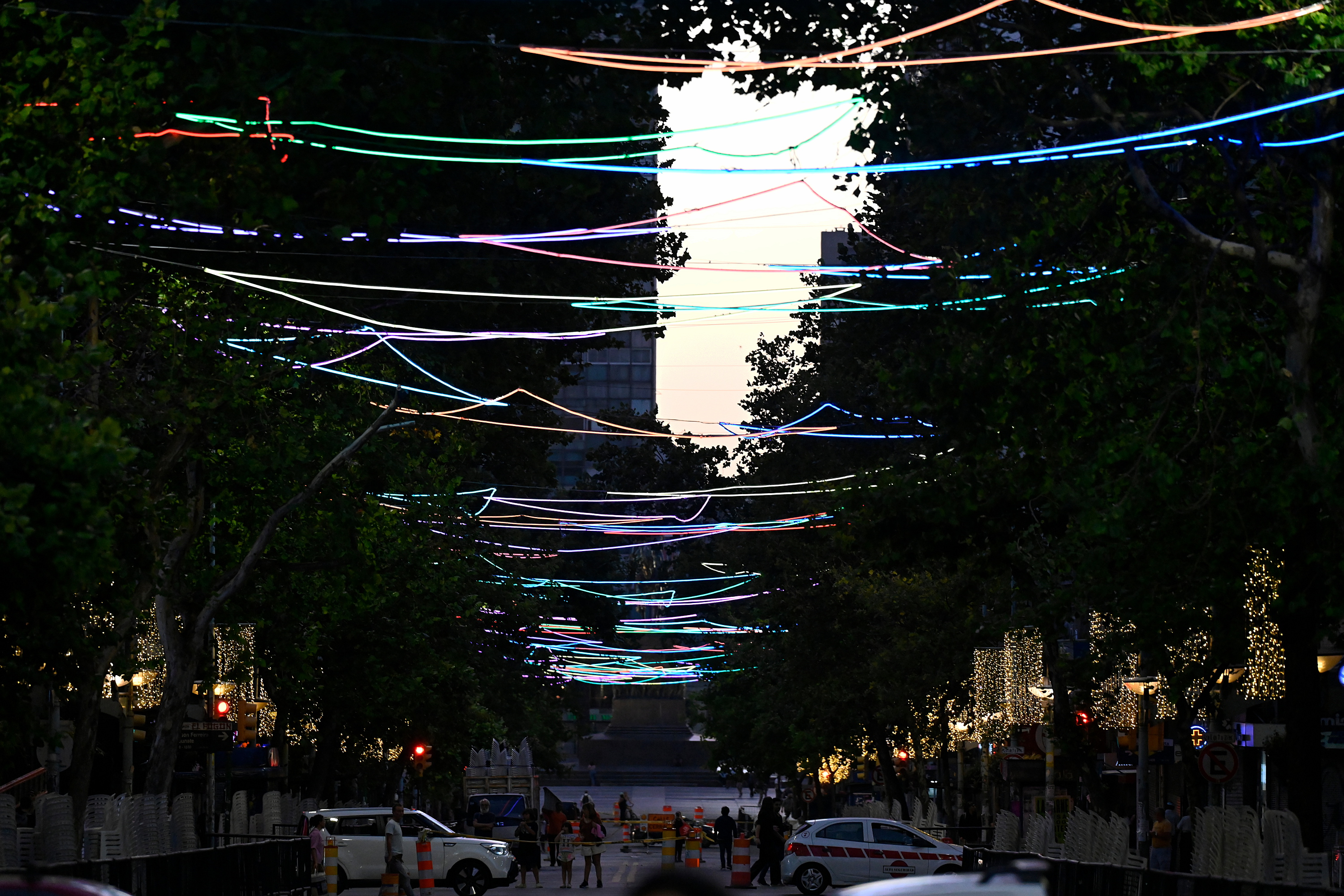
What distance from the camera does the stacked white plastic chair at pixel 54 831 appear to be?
744 inches

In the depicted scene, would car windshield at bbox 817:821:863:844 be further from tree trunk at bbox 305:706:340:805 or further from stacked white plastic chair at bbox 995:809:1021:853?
tree trunk at bbox 305:706:340:805

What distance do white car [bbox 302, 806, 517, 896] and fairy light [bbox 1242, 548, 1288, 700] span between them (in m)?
14.4

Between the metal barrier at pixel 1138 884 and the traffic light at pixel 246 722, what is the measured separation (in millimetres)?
16574

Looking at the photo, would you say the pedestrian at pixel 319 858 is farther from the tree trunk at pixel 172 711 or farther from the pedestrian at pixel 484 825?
the pedestrian at pixel 484 825

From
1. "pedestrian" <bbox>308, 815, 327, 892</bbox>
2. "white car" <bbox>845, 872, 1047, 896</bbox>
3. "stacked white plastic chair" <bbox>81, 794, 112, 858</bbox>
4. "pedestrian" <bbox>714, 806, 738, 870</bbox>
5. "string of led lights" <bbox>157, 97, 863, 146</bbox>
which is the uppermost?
"string of led lights" <bbox>157, 97, 863, 146</bbox>

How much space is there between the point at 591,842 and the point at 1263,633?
16028mm

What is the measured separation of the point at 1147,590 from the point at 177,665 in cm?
1380

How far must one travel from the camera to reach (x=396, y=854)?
2911 centimetres

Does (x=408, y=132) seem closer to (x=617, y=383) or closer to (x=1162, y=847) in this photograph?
(x=1162, y=847)

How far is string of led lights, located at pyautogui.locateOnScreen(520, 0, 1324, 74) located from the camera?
12.1m

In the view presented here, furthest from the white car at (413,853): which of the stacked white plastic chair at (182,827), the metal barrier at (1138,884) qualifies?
the metal barrier at (1138,884)

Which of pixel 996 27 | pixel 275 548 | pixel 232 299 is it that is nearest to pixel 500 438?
pixel 275 548

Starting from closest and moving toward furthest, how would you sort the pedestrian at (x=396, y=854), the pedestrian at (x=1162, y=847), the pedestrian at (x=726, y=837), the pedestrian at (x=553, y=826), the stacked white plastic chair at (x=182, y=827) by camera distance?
the stacked white plastic chair at (x=182, y=827), the pedestrian at (x=1162, y=847), the pedestrian at (x=396, y=854), the pedestrian at (x=553, y=826), the pedestrian at (x=726, y=837)

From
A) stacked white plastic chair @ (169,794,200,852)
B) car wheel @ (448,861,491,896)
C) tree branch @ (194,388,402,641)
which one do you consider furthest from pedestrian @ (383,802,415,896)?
stacked white plastic chair @ (169,794,200,852)
